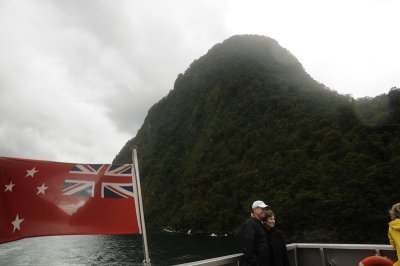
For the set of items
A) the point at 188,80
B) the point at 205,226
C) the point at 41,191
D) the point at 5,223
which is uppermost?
the point at 188,80

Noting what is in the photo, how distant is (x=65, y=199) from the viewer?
395cm

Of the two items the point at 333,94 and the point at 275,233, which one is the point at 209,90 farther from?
the point at 275,233

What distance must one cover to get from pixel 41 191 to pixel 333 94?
91.3 m

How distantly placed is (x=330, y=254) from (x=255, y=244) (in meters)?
1.27

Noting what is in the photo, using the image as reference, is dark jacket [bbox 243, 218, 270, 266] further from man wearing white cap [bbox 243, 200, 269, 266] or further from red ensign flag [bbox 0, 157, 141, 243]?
red ensign flag [bbox 0, 157, 141, 243]

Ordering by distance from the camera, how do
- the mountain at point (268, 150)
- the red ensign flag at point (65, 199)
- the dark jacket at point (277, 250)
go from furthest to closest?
Result: 1. the mountain at point (268, 150)
2. the dark jacket at point (277, 250)
3. the red ensign flag at point (65, 199)

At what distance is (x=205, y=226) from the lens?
76.9 metres

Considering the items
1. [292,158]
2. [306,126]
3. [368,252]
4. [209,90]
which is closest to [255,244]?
[368,252]

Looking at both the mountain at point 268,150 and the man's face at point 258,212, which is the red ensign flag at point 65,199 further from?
the mountain at point 268,150

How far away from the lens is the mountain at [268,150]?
177 feet

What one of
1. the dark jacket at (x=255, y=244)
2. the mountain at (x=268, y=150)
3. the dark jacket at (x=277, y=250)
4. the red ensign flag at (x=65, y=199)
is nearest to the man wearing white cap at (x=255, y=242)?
the dark jacket at (x=255, y=244)

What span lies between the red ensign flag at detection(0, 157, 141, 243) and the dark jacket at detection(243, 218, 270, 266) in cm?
125

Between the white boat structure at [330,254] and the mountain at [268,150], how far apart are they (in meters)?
25.9

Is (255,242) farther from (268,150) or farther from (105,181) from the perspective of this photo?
(268,150)
